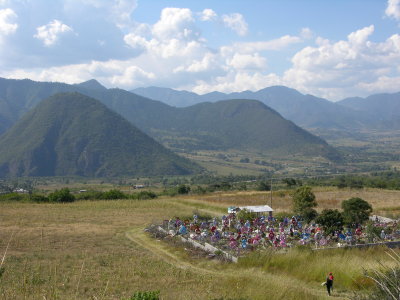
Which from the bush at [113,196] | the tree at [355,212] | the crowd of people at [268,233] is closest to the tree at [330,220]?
the crowd of people at [268,233]

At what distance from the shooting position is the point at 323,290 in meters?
11.5

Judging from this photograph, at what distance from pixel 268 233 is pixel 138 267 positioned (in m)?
7.95

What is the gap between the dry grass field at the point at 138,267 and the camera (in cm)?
858

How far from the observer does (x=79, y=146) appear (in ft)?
436

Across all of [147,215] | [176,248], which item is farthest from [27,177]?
[176,248]

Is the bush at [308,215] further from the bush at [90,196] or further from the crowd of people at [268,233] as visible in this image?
the bush at [90,196]

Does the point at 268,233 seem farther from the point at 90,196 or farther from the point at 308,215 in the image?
the point at 90,196

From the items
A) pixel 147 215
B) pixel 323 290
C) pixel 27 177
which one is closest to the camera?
pixel 323 290

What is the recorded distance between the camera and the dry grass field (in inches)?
338

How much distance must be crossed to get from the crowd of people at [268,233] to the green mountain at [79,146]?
3852 inches

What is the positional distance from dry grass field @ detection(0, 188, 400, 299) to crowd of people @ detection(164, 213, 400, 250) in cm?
185

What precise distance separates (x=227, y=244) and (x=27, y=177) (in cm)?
10860

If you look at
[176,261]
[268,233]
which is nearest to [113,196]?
[268,233]

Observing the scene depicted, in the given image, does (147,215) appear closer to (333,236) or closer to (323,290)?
(333,236)
